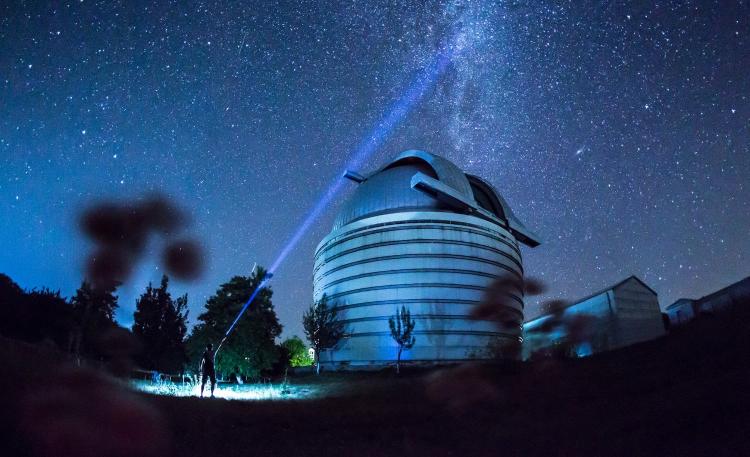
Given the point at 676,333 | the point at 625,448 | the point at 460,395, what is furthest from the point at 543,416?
the point at 676,333

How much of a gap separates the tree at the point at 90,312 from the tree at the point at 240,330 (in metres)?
10.5

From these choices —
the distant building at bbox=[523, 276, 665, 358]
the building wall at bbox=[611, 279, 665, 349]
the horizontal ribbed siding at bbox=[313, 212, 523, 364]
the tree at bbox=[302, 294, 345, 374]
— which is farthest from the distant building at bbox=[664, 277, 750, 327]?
the tree at bbox=[302, 294, 345, 374]

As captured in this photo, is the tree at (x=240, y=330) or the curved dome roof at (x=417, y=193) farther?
the curved dome roof at (x=417, y=193)

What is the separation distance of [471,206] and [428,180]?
4865 millimetres

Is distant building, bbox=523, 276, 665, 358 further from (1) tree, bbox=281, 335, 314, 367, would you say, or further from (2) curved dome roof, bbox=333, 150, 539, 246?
(1) tree, bbox=281, 335, 314, 367

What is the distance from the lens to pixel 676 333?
17.0 meters

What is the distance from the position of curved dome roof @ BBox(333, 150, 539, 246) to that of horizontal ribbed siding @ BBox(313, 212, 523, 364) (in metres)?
1.49

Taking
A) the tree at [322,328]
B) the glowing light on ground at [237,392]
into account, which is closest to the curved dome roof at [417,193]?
the tree at [322,328]

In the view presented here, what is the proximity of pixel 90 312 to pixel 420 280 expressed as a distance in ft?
88.6

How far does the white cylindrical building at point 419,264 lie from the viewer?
3431 cm

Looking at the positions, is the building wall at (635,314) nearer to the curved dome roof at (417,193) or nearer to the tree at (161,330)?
the curved dome roof at (417,193)

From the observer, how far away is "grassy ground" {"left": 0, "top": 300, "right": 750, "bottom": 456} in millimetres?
7027

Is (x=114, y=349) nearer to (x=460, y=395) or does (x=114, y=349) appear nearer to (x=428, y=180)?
(x=428, y=180)

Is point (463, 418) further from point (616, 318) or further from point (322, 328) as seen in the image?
point (616, 318)
